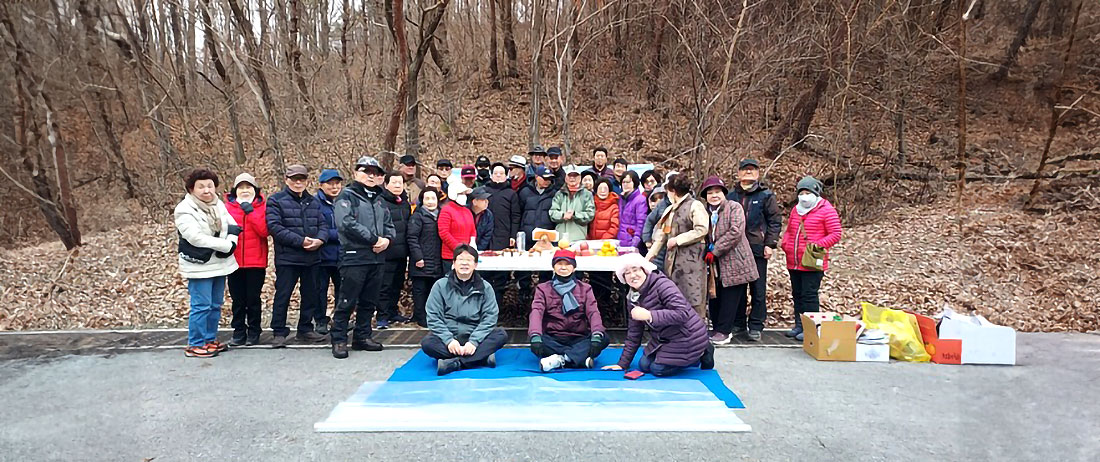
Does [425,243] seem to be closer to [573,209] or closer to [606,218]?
[573,209]

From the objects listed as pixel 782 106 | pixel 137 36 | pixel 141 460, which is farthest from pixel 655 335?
pixel 137 36

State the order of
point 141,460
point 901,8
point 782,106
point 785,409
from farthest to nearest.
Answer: point 782,106 → point 901,8 → point 785,409 → point 141,460

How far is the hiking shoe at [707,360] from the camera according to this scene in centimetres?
447

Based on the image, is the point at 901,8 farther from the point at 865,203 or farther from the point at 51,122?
the point at 51,122

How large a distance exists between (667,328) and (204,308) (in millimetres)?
3963

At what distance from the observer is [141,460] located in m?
3.12

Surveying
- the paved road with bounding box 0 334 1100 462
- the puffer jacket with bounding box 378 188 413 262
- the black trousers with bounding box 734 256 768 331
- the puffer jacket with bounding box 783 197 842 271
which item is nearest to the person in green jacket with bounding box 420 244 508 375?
the paved road with bounding box 0 334 1100 462

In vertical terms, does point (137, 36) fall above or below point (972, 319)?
above

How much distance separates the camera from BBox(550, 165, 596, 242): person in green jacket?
5914 millimetres

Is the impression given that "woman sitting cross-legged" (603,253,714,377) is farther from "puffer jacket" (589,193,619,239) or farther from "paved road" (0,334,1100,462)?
"puffer jacket" (589,193,619,239)

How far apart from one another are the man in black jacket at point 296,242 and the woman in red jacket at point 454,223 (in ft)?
3.61

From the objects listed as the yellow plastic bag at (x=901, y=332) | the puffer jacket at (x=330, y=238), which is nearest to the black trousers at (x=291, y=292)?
the puffer jacket at (x=330, y=238)

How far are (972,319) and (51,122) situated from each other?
1232 centimetres

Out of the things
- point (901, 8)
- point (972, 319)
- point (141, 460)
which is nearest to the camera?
point (141, 460)
